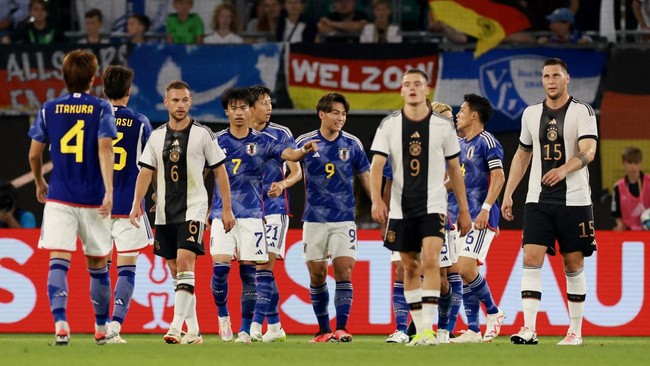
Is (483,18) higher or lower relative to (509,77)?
higher

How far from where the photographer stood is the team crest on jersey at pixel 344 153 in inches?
515

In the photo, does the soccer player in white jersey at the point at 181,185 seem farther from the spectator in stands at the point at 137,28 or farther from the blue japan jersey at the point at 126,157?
the spectator in stands at the point at 137,28

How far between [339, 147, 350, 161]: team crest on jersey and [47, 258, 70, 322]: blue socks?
3.48 meters

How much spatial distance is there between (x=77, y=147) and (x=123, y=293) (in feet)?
5.94

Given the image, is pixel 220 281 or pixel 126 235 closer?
pixel 126 235

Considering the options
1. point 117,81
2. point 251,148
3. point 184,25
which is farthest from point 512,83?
point 117,81

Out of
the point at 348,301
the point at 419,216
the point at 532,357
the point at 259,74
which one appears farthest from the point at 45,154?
the point at 532,357

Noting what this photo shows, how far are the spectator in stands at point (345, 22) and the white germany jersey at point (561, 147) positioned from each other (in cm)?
802

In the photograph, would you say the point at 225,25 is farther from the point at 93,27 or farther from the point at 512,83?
the point at 512,83

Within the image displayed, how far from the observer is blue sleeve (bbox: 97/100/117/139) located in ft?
34.1

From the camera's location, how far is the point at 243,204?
12.8 meters

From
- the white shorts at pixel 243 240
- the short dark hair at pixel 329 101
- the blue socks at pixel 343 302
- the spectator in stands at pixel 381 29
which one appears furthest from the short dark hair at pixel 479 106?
the spectator in stands at pixel 381 29

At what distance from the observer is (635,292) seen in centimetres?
1562

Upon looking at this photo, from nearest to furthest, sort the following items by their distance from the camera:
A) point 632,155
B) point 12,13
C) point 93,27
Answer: point 632,155, point 93,27, point 12,13
